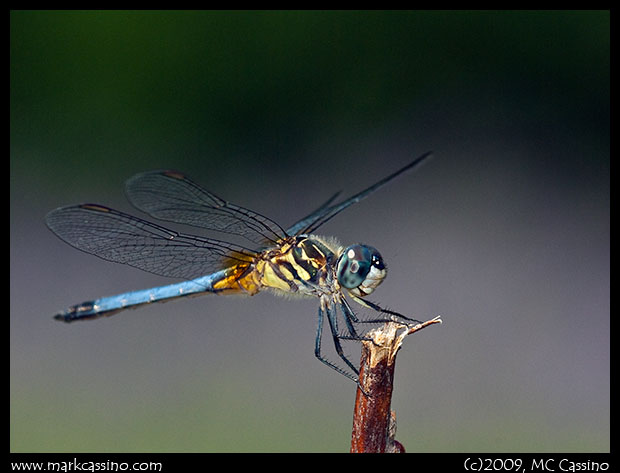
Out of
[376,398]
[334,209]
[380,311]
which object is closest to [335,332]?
[380,311]

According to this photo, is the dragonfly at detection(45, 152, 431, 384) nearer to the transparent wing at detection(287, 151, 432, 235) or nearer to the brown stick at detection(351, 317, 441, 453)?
the transparent wing at detection(287, 151, 432, 235)

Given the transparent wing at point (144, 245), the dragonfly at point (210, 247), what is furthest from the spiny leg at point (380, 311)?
the transparent wing at point (144, 245)

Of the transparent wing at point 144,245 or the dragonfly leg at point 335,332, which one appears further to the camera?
the transparent wing at point 144,245

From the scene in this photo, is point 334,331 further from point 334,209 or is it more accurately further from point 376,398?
point 376,398

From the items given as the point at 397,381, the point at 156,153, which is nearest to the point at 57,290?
the point at 156,153

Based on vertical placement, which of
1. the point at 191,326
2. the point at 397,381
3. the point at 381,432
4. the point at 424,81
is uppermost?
the point at 424,81

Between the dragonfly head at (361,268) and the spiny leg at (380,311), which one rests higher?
the dragonfly head at (361,268)

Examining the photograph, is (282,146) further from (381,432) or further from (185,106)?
(381,432)

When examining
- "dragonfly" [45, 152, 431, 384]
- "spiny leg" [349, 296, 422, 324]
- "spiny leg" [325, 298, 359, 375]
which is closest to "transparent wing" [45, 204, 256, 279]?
"dragonfly" [45, 152, 431, 384]

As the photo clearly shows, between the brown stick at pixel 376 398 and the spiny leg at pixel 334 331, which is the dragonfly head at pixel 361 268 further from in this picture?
the brown stick at pixel 376 398
